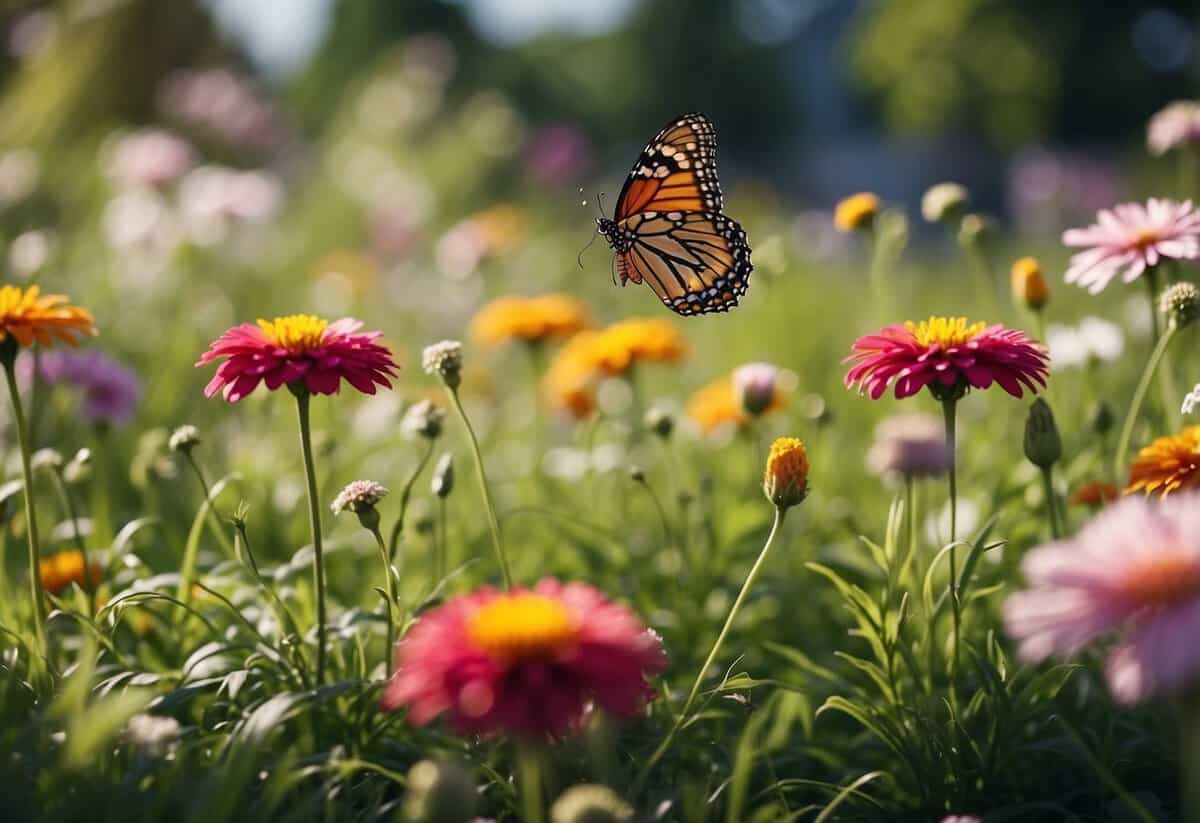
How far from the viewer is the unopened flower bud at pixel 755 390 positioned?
2520 millimetres

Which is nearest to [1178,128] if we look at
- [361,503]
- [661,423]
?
[661,423]

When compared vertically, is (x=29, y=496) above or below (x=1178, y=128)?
below

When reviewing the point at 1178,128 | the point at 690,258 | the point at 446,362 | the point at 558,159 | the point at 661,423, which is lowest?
the point at 661,423

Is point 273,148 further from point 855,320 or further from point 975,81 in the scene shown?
point 975,81

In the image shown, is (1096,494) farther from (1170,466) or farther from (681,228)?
(681,228)

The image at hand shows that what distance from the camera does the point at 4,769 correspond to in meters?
1.46

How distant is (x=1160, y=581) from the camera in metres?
1.21

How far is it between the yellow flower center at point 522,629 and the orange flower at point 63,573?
122 centimetres

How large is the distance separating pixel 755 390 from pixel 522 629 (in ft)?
4.33

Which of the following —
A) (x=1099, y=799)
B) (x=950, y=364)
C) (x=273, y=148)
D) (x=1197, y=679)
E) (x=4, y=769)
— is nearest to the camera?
(x=1197, y=679)

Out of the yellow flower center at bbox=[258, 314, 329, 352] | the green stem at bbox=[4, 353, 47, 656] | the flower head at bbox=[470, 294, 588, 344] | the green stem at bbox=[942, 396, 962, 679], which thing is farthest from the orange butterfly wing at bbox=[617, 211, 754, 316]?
the green stem at bbox=[4, 353, 47, 656]

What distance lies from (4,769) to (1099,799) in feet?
5.45

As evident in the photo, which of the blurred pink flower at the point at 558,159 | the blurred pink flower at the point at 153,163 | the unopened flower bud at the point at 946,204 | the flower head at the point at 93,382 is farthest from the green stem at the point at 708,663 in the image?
the blurred pink flower at the point at 558,159

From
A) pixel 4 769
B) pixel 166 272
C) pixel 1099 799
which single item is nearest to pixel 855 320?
pixel 166 272
